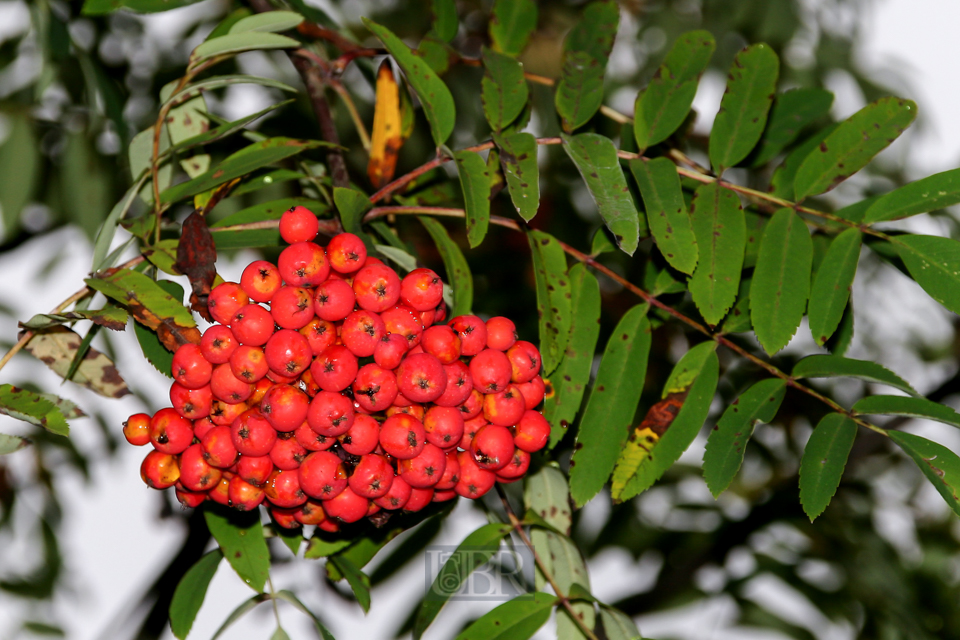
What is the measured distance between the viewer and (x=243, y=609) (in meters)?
1.36

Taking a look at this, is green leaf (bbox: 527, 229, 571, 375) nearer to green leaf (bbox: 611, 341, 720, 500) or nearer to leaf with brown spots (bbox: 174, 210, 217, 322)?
green leaf (bbox: 611, 341, 720, 500)

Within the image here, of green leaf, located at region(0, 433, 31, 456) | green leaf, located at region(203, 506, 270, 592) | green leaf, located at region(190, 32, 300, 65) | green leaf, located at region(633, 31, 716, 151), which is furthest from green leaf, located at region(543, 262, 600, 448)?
green leaf, located at region(0, 433, 31, 456)

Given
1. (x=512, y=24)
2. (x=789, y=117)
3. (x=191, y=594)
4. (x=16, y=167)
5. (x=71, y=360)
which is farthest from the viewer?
(x=16, y=167)

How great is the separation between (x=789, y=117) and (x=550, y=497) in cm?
91

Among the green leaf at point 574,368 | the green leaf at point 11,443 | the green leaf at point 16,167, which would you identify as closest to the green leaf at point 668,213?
the green leaf at point 574,368

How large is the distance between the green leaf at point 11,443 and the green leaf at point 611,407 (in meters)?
0.85

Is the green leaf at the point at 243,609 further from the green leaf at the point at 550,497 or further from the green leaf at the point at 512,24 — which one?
the green leaf at the point at 512,24

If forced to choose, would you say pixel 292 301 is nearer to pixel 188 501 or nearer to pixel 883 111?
pixel 188 501

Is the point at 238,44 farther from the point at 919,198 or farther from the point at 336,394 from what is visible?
the point at 919,198

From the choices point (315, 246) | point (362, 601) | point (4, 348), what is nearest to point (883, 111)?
point (315, 246)

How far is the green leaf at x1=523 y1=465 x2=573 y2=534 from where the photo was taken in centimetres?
141

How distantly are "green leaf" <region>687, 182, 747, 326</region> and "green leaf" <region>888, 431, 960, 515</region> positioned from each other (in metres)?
0.33

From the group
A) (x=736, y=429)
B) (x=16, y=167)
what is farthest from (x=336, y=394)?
(x=16, y=167)

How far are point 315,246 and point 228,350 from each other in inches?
7.4
